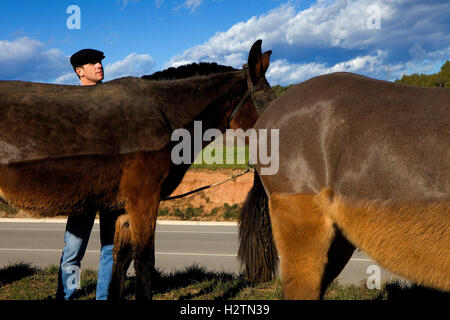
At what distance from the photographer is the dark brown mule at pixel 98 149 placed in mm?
3207

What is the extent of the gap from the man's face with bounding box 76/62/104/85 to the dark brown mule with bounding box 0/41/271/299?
772mm

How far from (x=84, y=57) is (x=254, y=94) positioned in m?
1.90

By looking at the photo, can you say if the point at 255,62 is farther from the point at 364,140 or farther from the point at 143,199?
the point at 364,140

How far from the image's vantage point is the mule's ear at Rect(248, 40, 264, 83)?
13.1 feet

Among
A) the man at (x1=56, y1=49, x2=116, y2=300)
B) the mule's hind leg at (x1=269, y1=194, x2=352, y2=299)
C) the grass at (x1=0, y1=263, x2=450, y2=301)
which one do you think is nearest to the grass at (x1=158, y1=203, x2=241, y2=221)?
the grass at (x1=0, y1=263, x2=450, y2=301)

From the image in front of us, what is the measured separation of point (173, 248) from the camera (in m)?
9.48

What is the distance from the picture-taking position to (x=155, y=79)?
410 cm

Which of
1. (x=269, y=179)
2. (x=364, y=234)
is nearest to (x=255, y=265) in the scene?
(x=269, y=179)

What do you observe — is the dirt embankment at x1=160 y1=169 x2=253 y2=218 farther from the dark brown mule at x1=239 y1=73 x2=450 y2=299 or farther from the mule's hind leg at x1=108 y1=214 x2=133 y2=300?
the dark brown mule at x1=239 y1=73 x2=450 y2=299

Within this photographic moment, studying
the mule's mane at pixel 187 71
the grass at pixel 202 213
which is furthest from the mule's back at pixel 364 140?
the grass at pixel 202 213

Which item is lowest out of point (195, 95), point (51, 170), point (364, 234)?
point (364, 234)

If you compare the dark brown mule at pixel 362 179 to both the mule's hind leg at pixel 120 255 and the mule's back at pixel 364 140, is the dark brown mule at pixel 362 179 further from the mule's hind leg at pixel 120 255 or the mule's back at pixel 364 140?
the mule's hind leg at pixel 120 255
